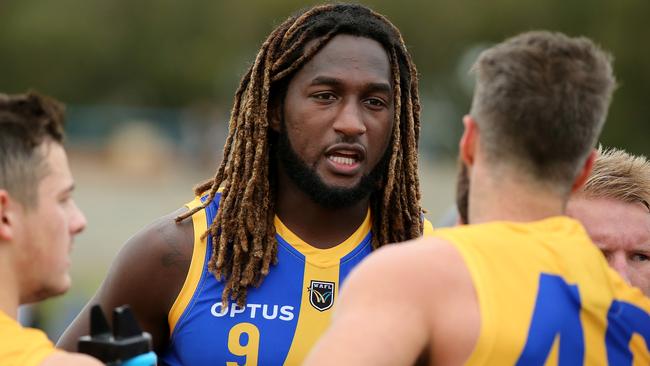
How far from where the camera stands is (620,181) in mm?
4531

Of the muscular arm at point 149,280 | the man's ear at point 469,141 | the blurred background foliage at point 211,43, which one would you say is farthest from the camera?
the blurred background foliage at point 211,43

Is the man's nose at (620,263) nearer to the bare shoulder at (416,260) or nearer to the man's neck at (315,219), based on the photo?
the man's neck at (315,219)

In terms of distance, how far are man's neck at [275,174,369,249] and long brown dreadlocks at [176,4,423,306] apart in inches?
3.3

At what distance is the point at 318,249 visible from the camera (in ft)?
15.6

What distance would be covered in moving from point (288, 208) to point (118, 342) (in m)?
1.70

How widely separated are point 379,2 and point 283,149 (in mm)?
33593

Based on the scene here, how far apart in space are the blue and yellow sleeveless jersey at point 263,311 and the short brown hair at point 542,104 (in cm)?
157

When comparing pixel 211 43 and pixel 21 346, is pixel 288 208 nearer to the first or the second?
pixel 21 346

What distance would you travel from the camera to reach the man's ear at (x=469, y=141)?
3250mm

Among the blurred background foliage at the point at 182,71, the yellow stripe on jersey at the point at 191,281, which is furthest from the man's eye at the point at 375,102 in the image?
the blurred background foliage at the point at 182,71

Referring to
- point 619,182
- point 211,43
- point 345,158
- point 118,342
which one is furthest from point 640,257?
point 211,43

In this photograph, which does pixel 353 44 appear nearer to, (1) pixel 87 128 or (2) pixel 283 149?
(2) pixel 283 149

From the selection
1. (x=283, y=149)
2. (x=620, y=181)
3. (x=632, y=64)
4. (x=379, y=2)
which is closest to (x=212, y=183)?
(x=283, y=149)

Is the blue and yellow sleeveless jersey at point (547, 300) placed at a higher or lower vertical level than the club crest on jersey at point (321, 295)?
higher
